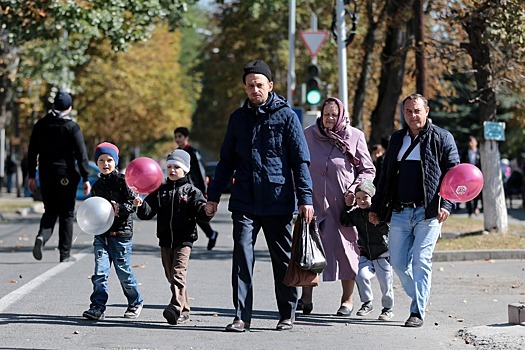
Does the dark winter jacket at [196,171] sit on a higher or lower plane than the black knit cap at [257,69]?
lower

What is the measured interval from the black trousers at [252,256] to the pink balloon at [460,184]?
4.20ft

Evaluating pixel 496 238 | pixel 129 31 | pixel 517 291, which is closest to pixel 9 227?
pixel 129 31

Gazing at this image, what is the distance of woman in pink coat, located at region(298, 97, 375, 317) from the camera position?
10195mm

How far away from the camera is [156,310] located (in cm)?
1037

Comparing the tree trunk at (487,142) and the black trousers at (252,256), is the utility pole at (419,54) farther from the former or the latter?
the black trousers at (252,256)

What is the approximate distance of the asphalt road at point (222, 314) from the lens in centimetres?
852

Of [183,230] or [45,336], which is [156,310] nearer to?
[183,230]

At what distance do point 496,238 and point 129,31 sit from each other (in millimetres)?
8784

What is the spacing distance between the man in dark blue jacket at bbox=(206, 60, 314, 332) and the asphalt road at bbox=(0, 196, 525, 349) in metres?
0.59

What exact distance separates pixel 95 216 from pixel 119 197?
700 millimetres

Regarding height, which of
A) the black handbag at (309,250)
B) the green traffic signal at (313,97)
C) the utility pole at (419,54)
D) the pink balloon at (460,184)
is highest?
the utility pole at (419,54)

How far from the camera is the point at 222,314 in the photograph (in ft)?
33.6

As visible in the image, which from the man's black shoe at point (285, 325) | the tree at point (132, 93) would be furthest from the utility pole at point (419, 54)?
the tree at point (132, 93)

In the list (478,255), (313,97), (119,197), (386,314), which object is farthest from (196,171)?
(313,97)
